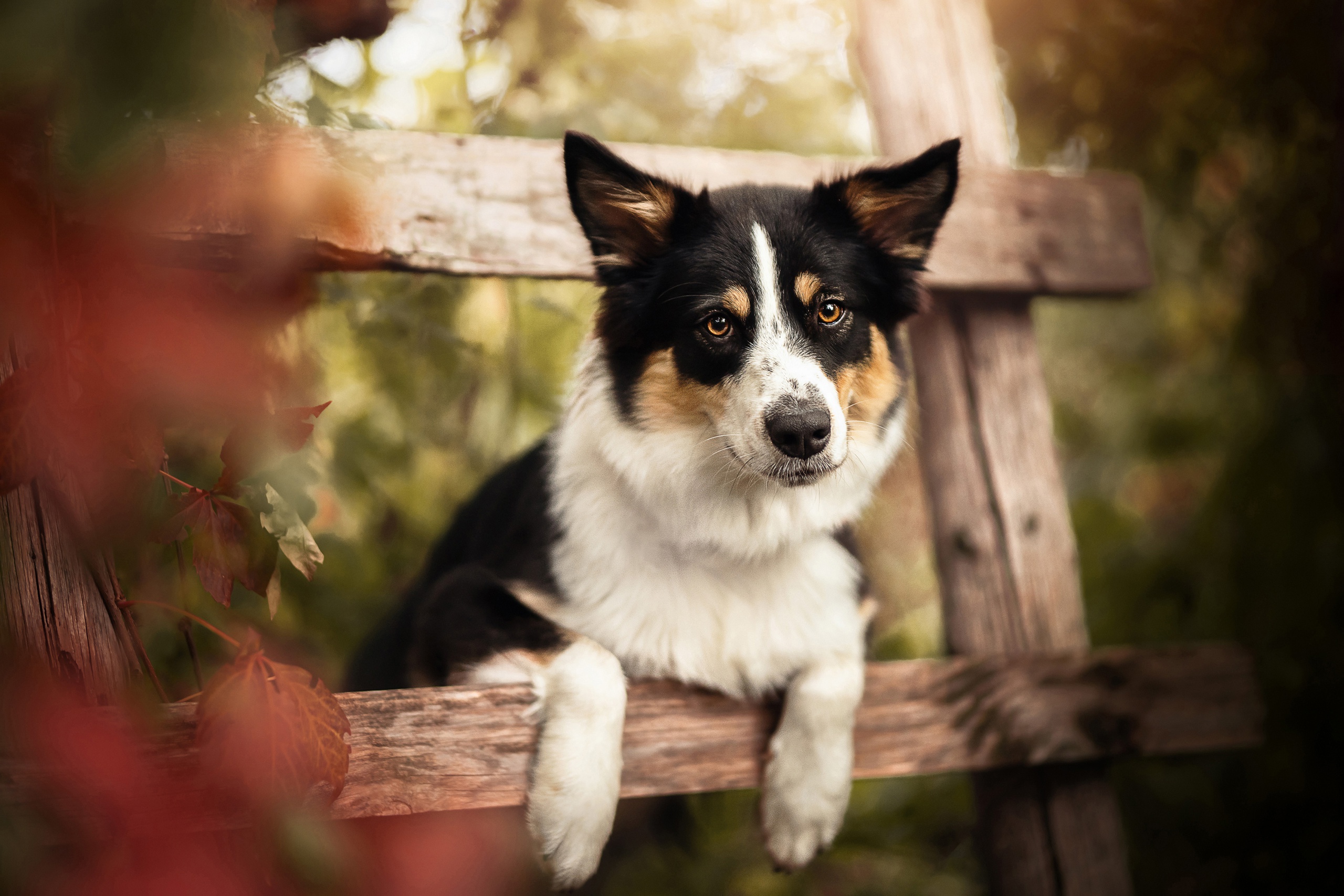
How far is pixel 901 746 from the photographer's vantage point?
76.3 inches

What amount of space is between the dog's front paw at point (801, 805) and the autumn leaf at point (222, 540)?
110cm

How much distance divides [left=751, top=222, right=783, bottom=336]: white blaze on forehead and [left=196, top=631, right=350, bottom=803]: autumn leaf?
1.09m

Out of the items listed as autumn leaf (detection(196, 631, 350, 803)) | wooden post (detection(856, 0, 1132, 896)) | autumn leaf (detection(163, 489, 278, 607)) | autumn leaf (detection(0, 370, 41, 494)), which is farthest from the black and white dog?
autumn leaf (detection(0, 370, 41, 494))

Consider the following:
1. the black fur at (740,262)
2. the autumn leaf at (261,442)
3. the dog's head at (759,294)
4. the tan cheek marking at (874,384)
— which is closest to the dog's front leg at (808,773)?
the dog's head at (759,294)

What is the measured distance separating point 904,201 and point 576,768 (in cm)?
140

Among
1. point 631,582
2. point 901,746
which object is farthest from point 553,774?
point 901,746

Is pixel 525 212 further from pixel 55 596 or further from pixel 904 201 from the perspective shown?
pixel 55 596

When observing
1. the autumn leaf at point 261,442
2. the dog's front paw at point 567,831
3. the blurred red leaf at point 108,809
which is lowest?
the dog's front paw at point 567,831

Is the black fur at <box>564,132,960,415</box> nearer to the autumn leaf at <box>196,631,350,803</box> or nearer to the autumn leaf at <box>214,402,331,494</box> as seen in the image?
the autumn leaf at <box>214,402,331,494</box>

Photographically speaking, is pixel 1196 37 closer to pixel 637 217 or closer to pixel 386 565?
pixel 637 217

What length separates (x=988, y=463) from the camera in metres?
2.27

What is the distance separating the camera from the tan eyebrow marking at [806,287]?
1.81m

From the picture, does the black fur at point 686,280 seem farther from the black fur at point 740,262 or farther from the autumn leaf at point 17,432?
the autumn leaf at point 17,432

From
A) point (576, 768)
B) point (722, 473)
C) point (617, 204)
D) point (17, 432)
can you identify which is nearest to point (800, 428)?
point (722, 473)
